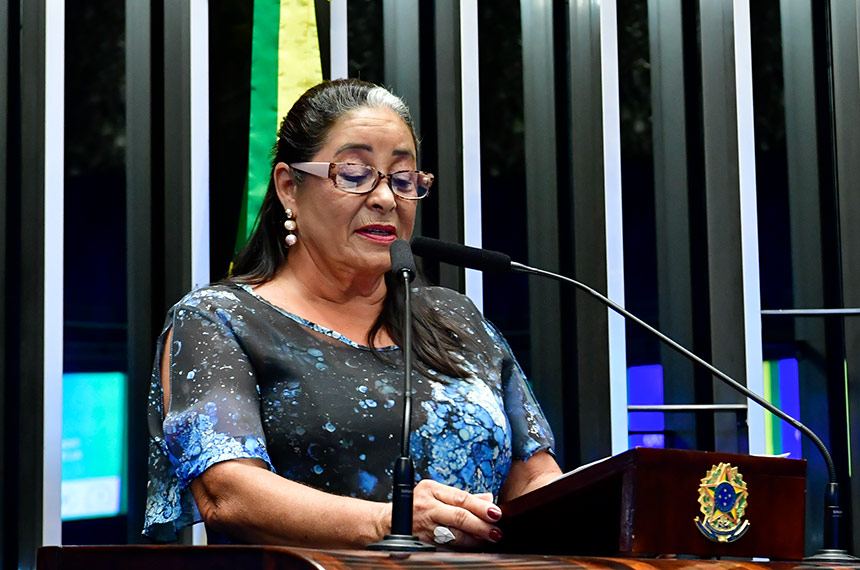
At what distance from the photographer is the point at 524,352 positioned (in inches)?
102

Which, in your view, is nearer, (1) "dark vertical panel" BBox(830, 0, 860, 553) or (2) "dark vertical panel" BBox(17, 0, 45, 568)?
(2) "dark vertical panel" BBox(17, 0, 45, 568)

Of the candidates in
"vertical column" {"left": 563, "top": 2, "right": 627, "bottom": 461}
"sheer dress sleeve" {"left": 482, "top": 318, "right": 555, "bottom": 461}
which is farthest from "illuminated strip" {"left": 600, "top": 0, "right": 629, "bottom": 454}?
"sheer dress sleeve" {"left": 482, "top": 318, "right": 555, "bottom": 461}

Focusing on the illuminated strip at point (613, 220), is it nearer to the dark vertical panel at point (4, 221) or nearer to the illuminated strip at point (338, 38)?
the illuminated strip at point (338, 38)

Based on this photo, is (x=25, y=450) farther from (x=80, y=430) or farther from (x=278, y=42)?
(x=278, y=42)

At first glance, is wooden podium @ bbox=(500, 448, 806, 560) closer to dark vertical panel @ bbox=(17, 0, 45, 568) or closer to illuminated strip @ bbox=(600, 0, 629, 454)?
dark vertical panel @ bbox=(17, 0, 45, 568)

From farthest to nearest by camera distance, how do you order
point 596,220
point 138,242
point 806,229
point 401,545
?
point 806,229 < point 596,220 < point 138,242 < point 401,545

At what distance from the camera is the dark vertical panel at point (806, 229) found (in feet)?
8.77

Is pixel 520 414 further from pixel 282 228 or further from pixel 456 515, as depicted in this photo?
pixel 456 515

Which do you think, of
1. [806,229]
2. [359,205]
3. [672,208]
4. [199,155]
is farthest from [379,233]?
[806,229]

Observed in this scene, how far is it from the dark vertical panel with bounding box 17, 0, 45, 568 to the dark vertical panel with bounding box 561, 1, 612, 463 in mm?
1142

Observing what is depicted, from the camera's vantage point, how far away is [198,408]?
1.61m

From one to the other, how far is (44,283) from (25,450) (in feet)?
1.04

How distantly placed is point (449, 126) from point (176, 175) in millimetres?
621

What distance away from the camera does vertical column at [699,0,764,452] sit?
2.62 meters
